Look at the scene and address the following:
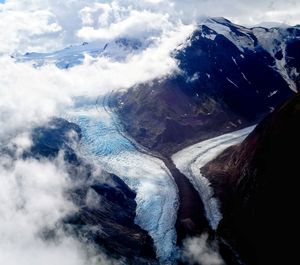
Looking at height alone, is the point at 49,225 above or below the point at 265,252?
below

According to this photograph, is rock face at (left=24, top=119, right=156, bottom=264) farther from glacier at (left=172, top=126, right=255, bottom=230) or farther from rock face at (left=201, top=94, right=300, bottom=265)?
rock face at (left=201, top=94, right=300, bottom=265)

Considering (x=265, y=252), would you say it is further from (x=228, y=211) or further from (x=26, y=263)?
(x=26, y=263)

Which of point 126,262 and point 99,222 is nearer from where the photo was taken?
point 126,262

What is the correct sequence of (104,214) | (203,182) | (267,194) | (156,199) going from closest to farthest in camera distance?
(267,194) < (104,214) < (156,199) < (203,182)

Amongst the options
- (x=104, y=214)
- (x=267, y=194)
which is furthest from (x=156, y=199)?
(x=267, y=194)

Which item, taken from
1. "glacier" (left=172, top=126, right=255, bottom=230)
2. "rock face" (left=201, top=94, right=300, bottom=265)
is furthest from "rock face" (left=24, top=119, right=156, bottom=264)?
"rock face" (left=201, top=94, right=300, bottom=265)

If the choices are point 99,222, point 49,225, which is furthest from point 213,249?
point 49,225

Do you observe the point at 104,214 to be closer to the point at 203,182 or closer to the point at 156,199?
the point at 156,199
